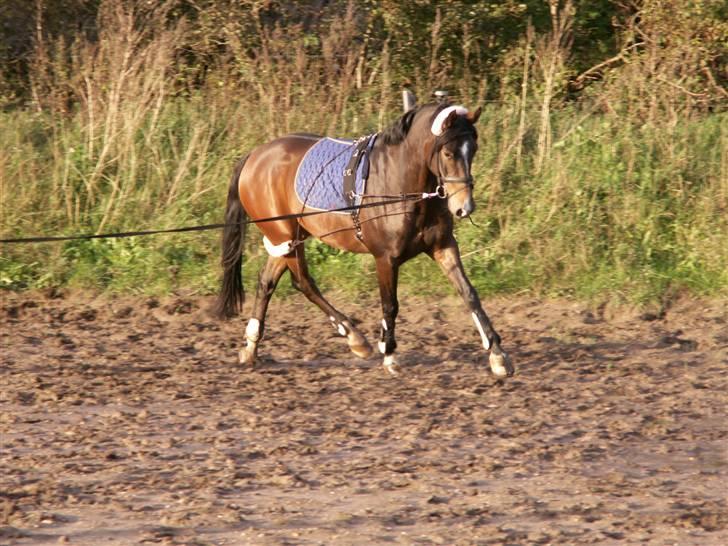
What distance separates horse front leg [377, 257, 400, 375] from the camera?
7.53 meters

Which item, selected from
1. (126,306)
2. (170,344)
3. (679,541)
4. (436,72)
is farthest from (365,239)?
(436,72)

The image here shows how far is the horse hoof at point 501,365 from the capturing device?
738 centimetres

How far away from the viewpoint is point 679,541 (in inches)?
187

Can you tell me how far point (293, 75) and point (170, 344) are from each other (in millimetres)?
3960

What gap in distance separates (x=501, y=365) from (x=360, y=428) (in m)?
1.27

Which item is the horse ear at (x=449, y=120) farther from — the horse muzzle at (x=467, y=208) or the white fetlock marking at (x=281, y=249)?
the white fetlock marking at (x=281, y=249)

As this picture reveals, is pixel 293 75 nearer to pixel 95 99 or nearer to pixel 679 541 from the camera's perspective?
pixel 95 99

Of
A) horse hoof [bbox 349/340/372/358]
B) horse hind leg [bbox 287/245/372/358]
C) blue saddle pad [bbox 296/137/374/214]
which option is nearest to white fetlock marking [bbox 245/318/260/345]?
horse hind leg [bbox 287/245/372/358]

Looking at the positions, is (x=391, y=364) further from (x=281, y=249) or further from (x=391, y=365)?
(x=281, y=249)

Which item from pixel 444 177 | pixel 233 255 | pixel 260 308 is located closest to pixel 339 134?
pixel 233 255

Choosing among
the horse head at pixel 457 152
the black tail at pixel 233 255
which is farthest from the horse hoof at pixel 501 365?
the black tail at pixel 233 255

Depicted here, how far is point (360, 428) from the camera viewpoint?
6.46 metres

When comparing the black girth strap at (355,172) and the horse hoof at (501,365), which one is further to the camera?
the black girth strap at (355,172)

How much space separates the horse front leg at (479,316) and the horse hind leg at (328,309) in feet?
2.70
